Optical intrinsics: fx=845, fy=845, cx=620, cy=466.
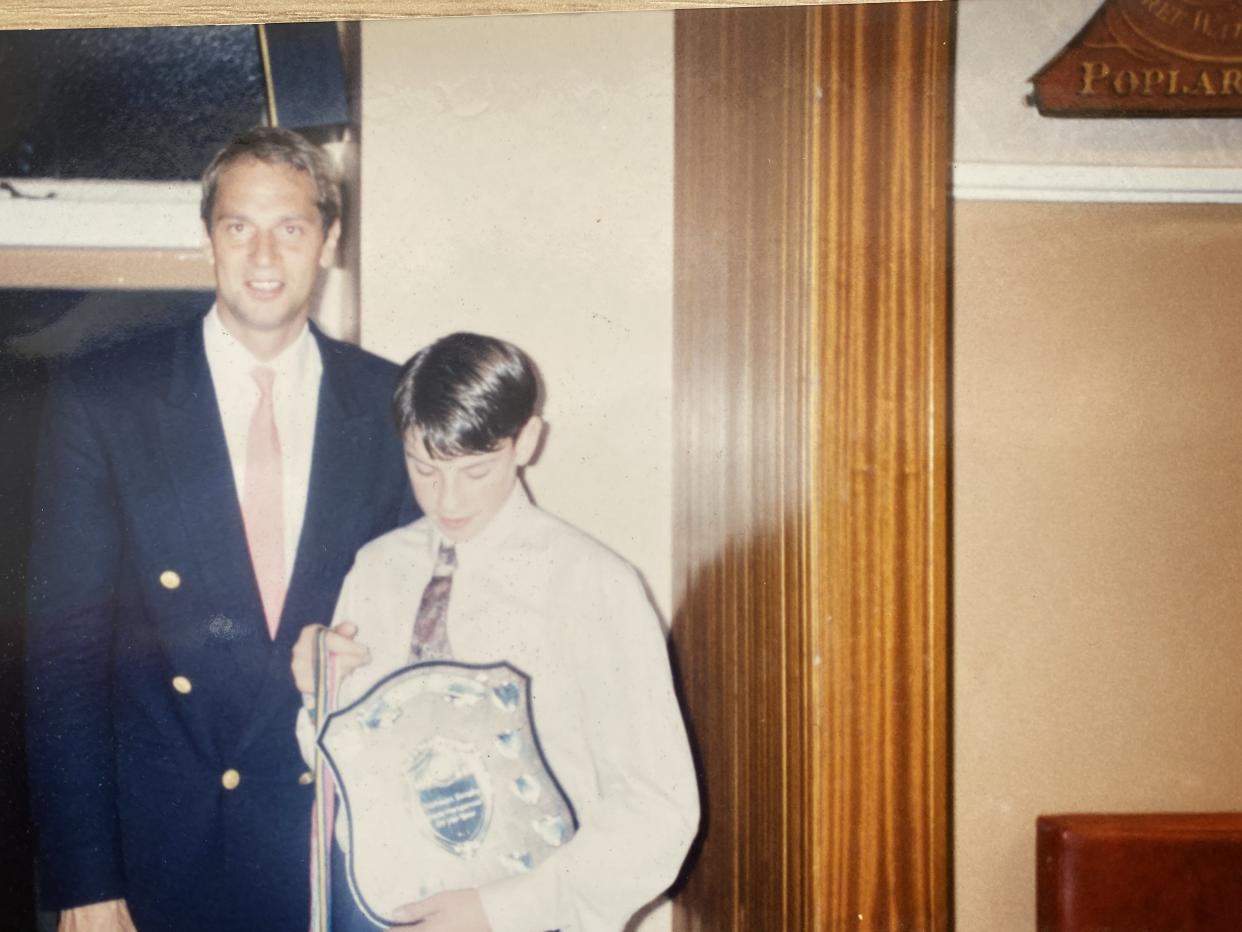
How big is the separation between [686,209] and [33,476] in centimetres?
91

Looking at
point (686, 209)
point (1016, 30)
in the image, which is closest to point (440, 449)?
point (686, 209)

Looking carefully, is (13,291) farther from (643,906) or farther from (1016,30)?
(1016,30)

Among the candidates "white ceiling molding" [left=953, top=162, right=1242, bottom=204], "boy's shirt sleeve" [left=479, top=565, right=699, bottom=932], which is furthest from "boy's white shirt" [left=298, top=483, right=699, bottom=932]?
"white ceiling molding" [left=953, top=162, right=1242, bottom=204]

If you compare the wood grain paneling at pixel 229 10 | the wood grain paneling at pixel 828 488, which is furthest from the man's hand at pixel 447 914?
the wood grain paneling at pixel 229 10

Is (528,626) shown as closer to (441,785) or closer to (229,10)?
(441,785)

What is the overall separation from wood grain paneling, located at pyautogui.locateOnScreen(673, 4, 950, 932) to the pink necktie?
1.70 feet

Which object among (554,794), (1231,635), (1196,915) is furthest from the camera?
(1231,635)

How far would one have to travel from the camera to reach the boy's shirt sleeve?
1049mm

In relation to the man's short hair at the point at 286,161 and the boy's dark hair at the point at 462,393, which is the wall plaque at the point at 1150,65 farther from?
the man's short hair at the point at 286,161

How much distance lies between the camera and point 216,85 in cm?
111

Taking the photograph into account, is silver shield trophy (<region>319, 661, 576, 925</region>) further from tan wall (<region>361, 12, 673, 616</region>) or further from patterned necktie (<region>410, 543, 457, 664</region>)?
tan wall (<region>361, 12, 673, 616</region>)

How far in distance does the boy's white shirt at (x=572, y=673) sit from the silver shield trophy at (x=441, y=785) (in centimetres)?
2

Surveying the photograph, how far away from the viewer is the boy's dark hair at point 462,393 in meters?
1.09

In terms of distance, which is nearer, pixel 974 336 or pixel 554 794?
pixel 554 794
